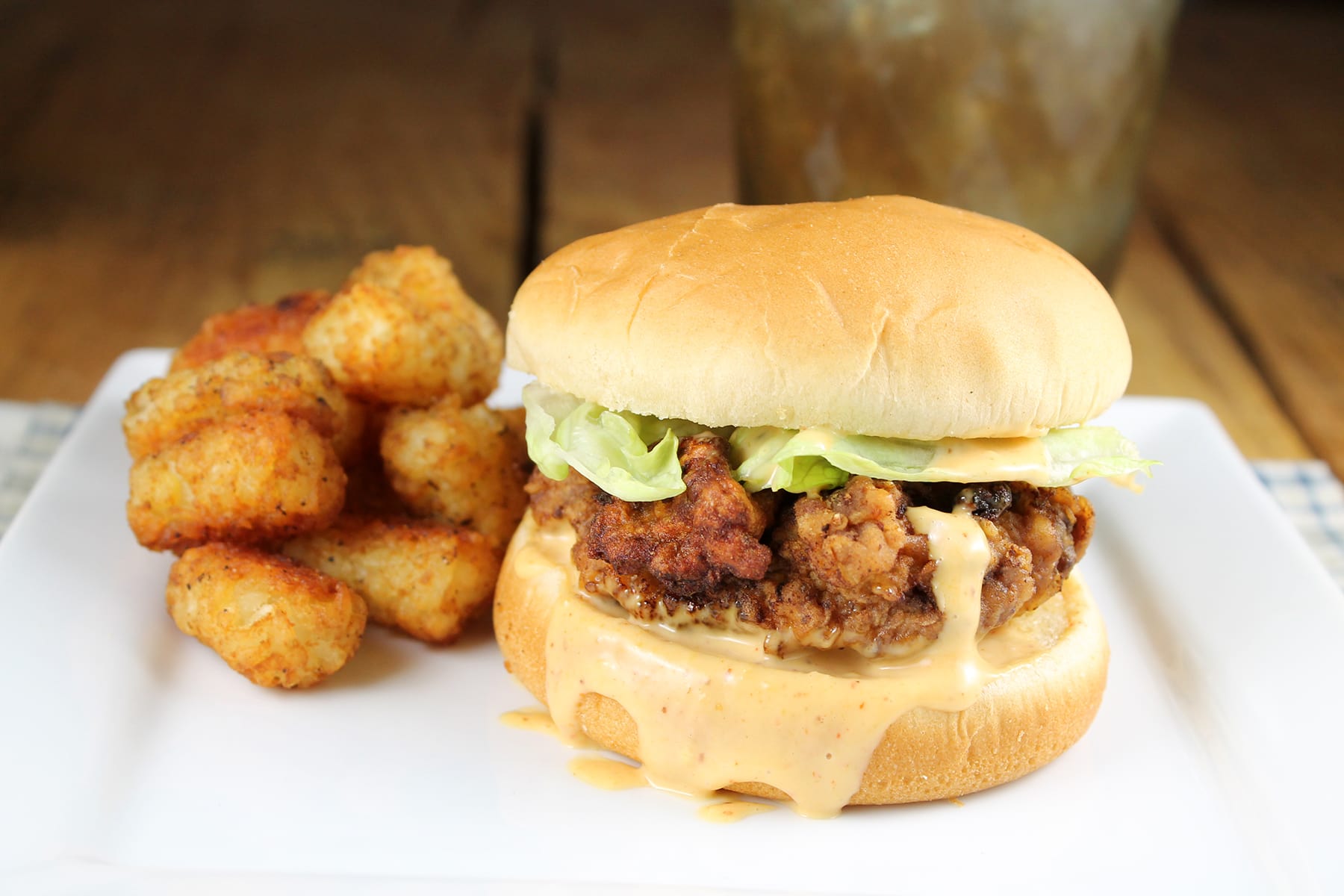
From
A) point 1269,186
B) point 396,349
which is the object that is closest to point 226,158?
point 396,349

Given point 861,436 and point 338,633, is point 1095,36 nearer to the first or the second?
point 861,436

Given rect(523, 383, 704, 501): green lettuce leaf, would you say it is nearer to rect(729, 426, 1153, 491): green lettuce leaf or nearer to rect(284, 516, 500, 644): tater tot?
rect(729, 426, 1153, 491): green lettuce leaf

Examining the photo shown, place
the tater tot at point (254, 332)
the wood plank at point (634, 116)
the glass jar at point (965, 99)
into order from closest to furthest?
the tater tot at point (254, 332)
the glass jar at point (965, 99)
the wood plank at point (634, 116)

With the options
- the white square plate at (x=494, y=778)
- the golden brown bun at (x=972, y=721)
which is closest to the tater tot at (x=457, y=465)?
the white square plate at (x=494, y=778)

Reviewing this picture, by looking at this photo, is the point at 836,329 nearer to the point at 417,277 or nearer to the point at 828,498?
the point at 828,498

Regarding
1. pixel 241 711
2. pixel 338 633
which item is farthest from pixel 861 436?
pixel 241 711

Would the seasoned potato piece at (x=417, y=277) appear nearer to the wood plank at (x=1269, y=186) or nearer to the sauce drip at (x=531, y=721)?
the sauce drip at (x=531, y=721)

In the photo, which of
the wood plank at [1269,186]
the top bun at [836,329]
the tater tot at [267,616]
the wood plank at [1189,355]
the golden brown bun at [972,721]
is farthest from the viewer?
the wood plank at [1269,186]
